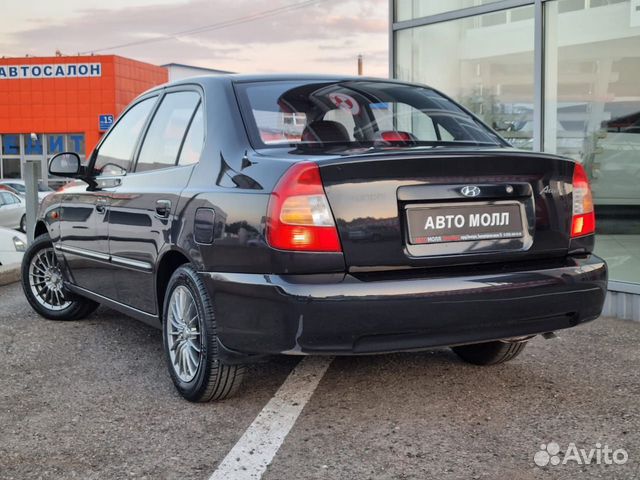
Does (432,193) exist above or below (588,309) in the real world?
above

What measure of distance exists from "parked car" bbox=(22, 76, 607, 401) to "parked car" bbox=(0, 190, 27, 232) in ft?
55.8

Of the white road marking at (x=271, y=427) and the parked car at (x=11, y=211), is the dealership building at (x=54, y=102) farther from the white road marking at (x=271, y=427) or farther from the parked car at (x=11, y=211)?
the white road marking at (x=271, y=427)

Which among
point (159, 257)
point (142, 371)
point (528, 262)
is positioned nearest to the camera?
point (528, 262)

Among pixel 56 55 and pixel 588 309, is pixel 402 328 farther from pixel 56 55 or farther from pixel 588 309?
pixel 56 55

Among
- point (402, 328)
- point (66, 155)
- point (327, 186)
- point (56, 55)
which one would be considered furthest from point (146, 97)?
point (56, 55)

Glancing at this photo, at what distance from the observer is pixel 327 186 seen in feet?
10.8

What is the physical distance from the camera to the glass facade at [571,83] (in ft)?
22.0

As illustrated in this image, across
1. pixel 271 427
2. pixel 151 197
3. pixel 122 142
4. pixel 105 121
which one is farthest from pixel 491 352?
pixel 105 121

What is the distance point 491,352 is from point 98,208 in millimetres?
2476

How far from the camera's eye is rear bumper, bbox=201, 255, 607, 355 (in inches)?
126

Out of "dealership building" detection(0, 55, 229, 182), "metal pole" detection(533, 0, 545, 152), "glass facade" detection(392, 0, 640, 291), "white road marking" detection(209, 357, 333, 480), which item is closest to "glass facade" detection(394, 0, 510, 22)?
"glass facade" detection(392, 0, 640, 291)

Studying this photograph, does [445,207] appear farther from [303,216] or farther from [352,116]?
[352,116]

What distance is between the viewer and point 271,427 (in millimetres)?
3607

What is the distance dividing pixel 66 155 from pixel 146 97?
0.81 meters
